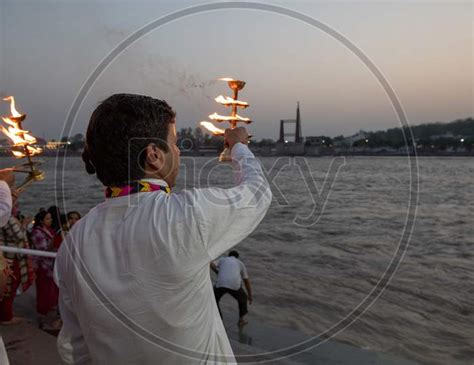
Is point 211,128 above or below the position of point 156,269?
above

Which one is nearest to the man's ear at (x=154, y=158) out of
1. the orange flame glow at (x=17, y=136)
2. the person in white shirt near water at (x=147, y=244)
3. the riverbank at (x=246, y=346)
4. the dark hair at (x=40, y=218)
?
the person in white shirt near water at (x=147, y=244)

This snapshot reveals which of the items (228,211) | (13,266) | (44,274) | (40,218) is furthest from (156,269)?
(40,218)

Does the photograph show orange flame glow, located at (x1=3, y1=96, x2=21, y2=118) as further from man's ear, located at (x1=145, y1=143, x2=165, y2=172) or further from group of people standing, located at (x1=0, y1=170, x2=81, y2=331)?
man's ear, located at (x1=145, y1=143, x2=165, y2=172)

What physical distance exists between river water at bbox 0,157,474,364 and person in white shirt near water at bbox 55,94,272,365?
1099mm

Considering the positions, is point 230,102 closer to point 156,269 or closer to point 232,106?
point 232,106

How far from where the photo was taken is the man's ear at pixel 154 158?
5.35 feet

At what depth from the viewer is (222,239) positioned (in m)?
1.57

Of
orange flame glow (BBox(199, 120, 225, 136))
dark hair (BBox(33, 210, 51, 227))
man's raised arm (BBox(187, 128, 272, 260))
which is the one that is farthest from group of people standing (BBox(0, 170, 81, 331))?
man's raised arm (BBox(187, 128, 272, 260))

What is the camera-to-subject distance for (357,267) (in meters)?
29.0

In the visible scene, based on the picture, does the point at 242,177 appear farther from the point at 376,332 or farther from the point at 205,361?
the point at 376,332

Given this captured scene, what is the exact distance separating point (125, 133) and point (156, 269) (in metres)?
0.47

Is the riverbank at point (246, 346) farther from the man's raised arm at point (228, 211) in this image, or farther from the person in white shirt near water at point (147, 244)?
the man's raised arm at point (228, 211)

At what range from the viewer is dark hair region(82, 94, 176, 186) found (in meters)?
1.62

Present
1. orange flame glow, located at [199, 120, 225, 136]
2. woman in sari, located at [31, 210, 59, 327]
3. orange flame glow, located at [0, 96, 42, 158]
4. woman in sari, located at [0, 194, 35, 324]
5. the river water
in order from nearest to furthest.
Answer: orange flame glow, located at [199, 120, 225, 136] < orange flame glow, located at [0, 96, 42, 158] < woman in sari, located at [0, 194, 35, 324] < woman in sari, located at [31, 210, 59, 327] < the river water
